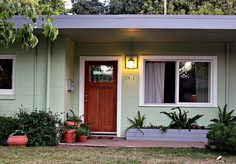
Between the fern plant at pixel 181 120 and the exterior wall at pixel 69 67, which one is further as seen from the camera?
the fern plant at pixel 181 120

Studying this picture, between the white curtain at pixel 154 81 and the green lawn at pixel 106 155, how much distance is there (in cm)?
238

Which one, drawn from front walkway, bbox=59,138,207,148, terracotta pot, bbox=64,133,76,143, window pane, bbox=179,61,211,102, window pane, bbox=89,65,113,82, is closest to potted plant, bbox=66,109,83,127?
terracotta pot, bbox=64,133,76,143

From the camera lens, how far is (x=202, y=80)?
32.0 ft

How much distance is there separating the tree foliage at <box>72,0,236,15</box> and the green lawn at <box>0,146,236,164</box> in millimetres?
14792

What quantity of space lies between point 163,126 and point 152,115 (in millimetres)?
422

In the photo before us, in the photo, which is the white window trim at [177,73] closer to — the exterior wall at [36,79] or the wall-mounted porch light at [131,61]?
the wall-mounted porch light at [131,61]

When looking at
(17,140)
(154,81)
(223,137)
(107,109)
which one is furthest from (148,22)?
(17,140)

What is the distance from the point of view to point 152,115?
377 inches

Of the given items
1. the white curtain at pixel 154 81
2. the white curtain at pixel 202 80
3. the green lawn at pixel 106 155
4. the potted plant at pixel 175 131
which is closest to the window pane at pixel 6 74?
the green lawn at pixel 106 155

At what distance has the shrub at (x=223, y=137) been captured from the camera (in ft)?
22.0

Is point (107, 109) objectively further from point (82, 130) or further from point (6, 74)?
point (6, 74)

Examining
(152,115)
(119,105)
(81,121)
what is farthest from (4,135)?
(152,115)

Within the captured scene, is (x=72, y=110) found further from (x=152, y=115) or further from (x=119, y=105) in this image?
(x=152, y=115)

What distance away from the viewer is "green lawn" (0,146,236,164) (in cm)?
A: 632
